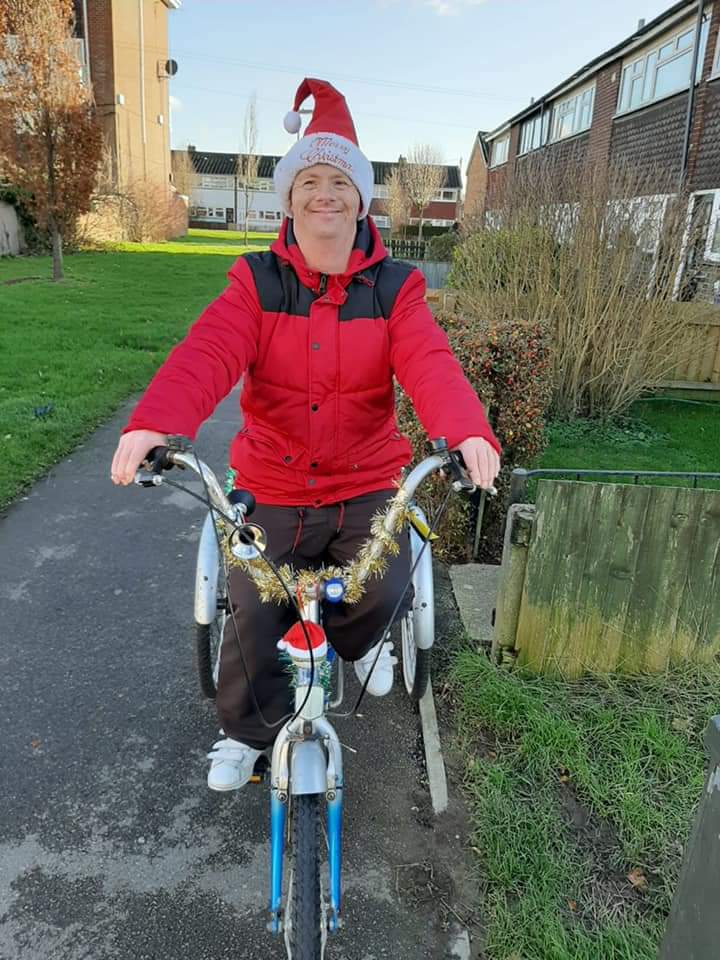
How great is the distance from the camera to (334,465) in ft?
8.09

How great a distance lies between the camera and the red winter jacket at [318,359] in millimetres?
2363

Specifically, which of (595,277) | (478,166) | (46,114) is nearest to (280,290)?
(595,277)

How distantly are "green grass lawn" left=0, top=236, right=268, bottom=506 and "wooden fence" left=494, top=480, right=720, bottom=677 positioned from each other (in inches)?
151

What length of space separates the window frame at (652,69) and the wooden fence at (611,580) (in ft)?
43.3

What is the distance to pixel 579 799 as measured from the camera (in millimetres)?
2688

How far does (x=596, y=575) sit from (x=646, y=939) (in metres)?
1.41

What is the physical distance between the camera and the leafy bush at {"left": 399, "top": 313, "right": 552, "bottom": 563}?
4.23 meters

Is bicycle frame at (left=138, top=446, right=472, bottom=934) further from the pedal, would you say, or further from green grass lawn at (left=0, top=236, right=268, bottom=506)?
green grass lawn at (left=0, top=236, right=268, bottom=506)

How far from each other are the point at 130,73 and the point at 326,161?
36.5 metres

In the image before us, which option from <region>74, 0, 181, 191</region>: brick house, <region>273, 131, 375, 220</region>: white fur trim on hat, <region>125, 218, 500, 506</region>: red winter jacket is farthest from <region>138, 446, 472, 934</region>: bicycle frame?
<region>74, 0, 181, 191</region>: brick house

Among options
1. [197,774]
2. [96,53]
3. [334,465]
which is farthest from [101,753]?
[96,53]

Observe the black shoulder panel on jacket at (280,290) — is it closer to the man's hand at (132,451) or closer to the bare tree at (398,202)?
the man's hand at (132,451)

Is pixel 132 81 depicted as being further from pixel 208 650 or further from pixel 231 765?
pixel 231 765

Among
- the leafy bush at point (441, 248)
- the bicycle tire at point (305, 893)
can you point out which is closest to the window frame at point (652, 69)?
the leafy bush at point (441, 248)
